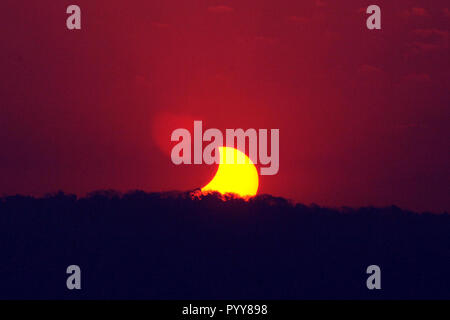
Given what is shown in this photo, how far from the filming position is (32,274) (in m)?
18.0

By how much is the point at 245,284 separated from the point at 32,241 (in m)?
6.43

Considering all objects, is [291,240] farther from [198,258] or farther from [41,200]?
[41,200]

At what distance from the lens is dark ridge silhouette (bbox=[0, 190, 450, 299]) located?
17.9 meters

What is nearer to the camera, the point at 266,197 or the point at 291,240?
the point at 291,240

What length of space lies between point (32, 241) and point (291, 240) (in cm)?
764

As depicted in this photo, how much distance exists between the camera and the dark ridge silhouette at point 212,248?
1791 cm

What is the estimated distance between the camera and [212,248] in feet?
64.8
